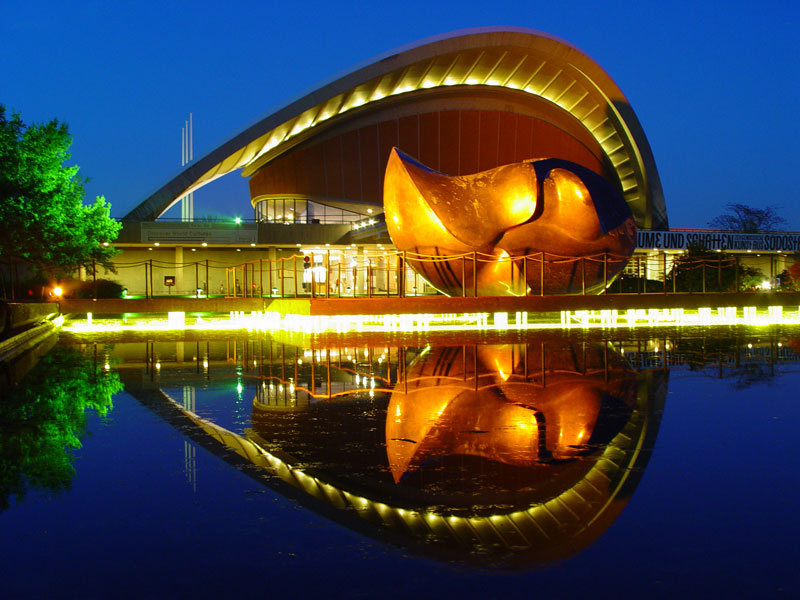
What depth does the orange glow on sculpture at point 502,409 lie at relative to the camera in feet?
15.3

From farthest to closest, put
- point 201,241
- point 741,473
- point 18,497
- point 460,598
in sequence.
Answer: point 201,241
point 741,473
point 18,497
point 460,598

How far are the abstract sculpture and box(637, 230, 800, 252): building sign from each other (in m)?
25.6

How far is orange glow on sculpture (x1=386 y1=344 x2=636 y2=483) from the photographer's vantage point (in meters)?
4.65

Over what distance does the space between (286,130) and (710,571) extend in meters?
45.6

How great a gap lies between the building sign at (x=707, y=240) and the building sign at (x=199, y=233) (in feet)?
75.6

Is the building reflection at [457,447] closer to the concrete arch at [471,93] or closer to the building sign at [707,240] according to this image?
the concrete arch at [471,93]

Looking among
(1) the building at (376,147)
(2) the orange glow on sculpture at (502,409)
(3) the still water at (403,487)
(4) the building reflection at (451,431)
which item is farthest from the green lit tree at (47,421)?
(1) the building at (376,147)

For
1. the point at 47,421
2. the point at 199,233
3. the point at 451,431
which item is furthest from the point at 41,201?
the point at 199,233

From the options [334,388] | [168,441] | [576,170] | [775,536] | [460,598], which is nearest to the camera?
[460,598]

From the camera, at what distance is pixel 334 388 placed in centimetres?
768

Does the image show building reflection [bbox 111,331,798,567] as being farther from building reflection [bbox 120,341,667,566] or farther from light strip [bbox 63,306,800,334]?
light strip [bbox 63,306,800,334]

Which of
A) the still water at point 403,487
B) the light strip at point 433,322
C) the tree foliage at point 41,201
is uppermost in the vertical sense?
the tree foliage at point 41,201

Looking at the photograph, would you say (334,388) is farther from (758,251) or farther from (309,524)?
(758,251)

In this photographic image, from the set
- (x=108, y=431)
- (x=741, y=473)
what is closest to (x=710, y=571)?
(x=741, y=473)
